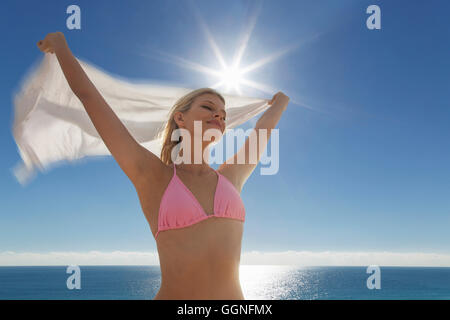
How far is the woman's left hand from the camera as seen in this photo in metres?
4.13

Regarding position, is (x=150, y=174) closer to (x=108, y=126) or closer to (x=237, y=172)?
(x=108, y=126)

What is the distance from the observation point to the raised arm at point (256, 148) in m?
3.38

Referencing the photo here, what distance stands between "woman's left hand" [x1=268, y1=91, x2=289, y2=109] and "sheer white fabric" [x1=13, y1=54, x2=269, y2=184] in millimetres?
1104

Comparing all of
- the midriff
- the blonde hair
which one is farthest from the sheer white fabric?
the midriff

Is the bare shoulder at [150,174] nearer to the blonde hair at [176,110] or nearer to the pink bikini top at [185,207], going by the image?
the pink bikini top at [185,207]

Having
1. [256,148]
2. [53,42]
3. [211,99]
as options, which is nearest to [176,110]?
[211,99]

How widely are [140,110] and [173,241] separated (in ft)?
6.91

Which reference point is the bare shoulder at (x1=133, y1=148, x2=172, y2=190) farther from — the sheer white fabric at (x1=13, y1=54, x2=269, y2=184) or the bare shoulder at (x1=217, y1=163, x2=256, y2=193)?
the sheer white fabric at (x1=13, y1=54, x2=269, y2=184)

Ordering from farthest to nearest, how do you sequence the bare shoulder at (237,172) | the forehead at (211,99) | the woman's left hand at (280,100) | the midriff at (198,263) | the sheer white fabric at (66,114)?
the woman's left hand at (280,100)
the sheer white fabric at (66,114)
the bare shoulder at (237,172)
the forehead at (211,99)
the midriff at (198,263)

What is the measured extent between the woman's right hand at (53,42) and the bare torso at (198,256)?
4.58ft

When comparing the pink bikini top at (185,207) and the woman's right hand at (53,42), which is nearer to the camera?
the pink bikini top at (185,207)

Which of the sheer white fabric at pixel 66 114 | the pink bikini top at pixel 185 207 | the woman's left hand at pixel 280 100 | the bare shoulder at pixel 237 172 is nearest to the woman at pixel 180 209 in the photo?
the pink bikini top at pixel 185 207
